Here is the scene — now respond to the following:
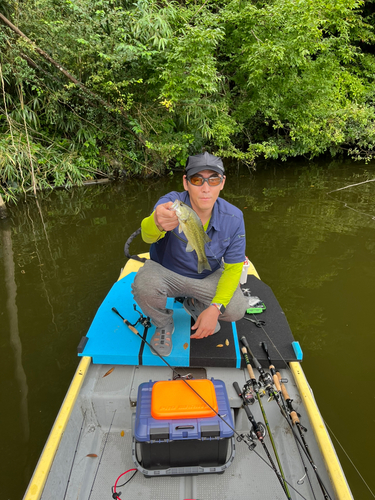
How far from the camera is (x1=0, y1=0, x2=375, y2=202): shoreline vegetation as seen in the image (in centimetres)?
816

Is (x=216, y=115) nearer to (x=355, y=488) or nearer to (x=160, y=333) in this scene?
(x=160, y=333)

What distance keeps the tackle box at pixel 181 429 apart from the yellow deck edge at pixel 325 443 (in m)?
0.60

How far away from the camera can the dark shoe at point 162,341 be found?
2559 mm

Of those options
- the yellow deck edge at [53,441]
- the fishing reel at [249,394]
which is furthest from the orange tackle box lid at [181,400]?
the yellow deck edge at [53,441]

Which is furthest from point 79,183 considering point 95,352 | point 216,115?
point 95,352

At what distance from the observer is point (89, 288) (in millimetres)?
4801

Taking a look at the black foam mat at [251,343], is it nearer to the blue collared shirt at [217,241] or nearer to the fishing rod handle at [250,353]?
the fishing rod handle at [250,353]

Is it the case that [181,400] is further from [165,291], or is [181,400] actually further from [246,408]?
[165,291]

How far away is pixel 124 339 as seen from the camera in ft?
8.98

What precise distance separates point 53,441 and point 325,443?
175cm

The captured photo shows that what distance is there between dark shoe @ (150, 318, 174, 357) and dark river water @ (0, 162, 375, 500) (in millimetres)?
1308

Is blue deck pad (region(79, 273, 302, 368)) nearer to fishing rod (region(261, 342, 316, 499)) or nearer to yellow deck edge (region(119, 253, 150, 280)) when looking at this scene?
fishing rod (region(261, 342, 316, 499))

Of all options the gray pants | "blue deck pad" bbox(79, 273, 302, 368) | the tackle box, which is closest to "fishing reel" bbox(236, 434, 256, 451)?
the tackle box

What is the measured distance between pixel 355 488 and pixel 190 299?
2.02m
